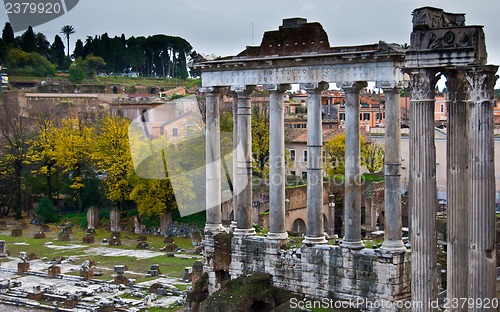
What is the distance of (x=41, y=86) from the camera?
266 ft

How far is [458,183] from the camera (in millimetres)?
12953

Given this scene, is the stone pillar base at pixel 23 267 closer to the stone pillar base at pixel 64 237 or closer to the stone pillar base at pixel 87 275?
the stone pillar base at pixel 87 275

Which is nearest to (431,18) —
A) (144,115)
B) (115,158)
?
(115,158)

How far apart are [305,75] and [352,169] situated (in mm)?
2526

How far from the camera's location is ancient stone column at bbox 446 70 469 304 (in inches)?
506

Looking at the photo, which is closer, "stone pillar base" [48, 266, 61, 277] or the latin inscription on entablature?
the latin inscription on entablature

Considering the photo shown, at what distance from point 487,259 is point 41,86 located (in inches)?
2860

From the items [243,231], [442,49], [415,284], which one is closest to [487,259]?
[415,284]

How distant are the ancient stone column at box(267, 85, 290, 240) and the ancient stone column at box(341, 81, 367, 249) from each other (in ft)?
6.54

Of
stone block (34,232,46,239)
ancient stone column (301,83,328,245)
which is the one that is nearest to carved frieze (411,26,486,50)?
ancient stone column (301,83,328,245)

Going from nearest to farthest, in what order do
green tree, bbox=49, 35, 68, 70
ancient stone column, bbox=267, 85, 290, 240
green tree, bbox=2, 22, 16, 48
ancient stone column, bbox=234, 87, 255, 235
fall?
ancient stone column, bbox=267, 85, 290, 240 < ancient stone column, bbox=234, 87, 255, 235 < green tree, bbox=2, 22, 16, 48 < green tree, bbox=49, 35, 68, 70

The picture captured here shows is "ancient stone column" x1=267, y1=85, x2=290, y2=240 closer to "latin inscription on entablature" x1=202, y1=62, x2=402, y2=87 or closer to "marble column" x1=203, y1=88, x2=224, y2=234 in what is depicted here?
"latin inscription on entablature" x1=202, y1=62, x2=402, y2=87

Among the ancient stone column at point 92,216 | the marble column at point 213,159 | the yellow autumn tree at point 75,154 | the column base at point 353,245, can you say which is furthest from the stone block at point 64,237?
the column base at point 353,245

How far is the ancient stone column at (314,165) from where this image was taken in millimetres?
20422
